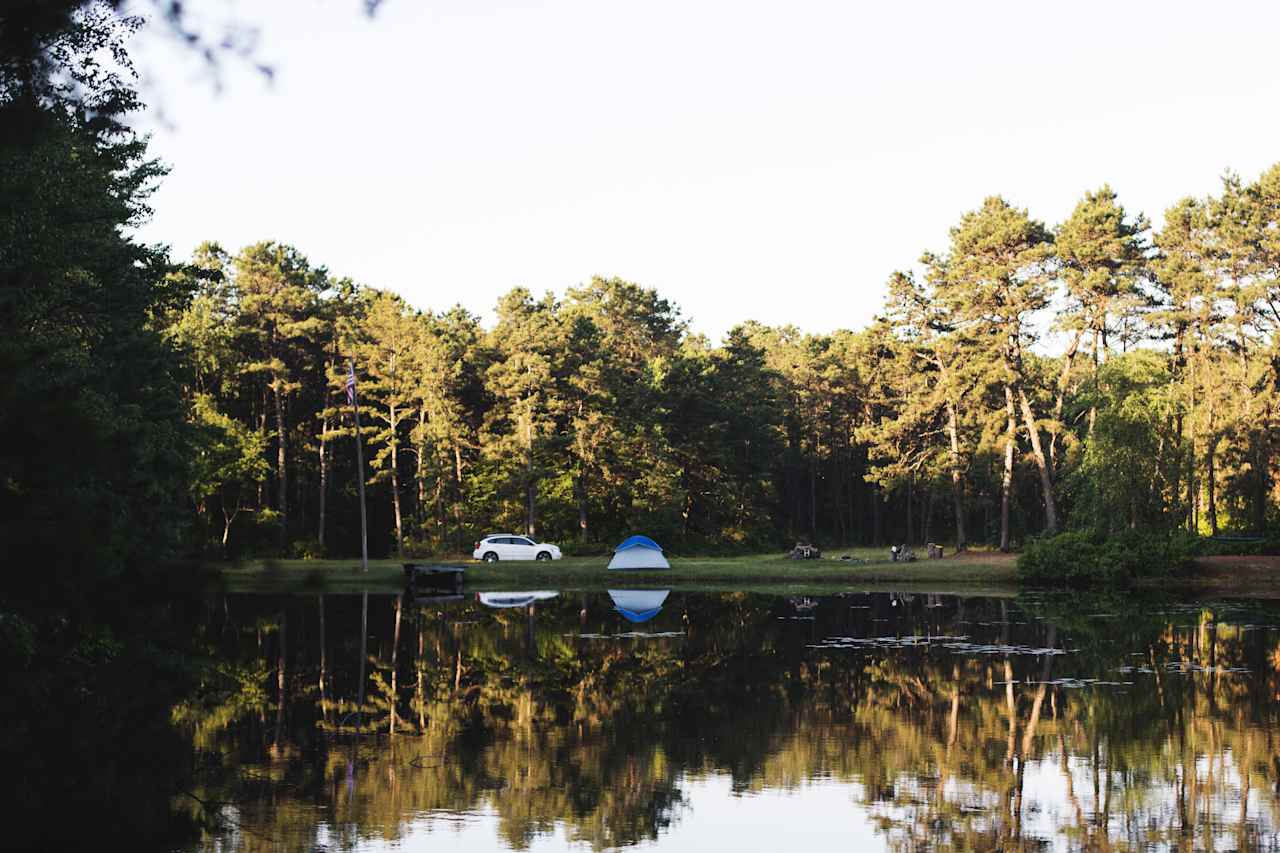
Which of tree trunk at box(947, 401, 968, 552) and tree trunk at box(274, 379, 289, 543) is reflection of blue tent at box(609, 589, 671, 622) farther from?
tree trunk at box(274, 379, 289, 543)

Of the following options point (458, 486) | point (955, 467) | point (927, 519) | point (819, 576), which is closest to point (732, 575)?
point (819, 576)

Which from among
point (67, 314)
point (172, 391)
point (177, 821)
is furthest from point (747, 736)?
point (172, 391)

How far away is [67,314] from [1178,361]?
46793mm

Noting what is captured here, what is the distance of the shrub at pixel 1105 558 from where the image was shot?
43.6 meters

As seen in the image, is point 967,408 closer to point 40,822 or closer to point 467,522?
point 467,522

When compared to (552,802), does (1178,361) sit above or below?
above

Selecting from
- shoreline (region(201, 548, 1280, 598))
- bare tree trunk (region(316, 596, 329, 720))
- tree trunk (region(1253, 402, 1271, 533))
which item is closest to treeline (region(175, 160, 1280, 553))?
tree trunk (region(1253, 402, 1271, 533))

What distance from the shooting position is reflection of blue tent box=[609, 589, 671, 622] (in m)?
37.2

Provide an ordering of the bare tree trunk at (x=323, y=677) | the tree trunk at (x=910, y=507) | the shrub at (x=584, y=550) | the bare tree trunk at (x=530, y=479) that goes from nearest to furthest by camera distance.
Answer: the bare tree trunk at (x=323, y=677) < the bare tree trunk at (x=530, y=479) < the shrub at (x=584, y=550) < the tree trunk at (x=910, y=507)

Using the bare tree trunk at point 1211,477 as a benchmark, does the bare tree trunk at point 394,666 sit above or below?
below

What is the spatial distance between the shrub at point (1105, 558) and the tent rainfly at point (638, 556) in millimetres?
14693

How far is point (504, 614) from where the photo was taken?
37344 millimetres

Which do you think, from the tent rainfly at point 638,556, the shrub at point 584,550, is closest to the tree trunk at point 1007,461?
the tent rainfly at point 638,556

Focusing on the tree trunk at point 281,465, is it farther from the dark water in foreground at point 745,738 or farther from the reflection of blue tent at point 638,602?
the dark water in foreground at point 745,738
